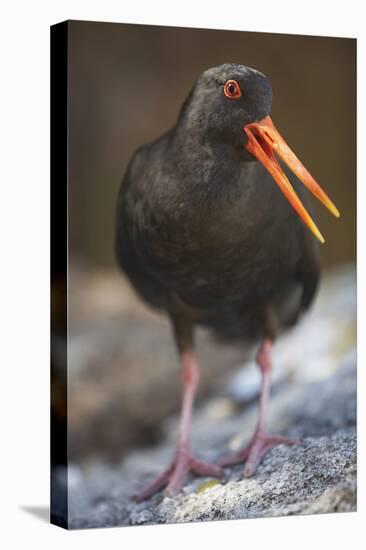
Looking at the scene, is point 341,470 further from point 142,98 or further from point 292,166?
point 142,98

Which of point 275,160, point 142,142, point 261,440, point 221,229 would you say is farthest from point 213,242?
point 142,142

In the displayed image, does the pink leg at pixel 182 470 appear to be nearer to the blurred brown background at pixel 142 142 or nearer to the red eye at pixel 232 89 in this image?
the blurred brown background at pixel 142 142

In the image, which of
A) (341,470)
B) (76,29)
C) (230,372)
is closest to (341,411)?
(341,470)

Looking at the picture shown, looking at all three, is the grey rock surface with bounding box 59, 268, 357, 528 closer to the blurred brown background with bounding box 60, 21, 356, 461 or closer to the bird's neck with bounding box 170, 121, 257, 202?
the blurred brown background with bounding box 60, 21, 356, 461

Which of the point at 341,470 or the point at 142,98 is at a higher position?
the point at 142,98

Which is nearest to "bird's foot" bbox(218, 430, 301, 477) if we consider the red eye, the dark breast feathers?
the dark breast feathers

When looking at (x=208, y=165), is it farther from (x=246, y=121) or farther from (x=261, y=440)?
(x=261, y=440)

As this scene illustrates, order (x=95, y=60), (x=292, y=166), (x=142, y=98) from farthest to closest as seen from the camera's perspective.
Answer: (x=142, y=98) < (x=95, y=60) < (x=292, y=166)
